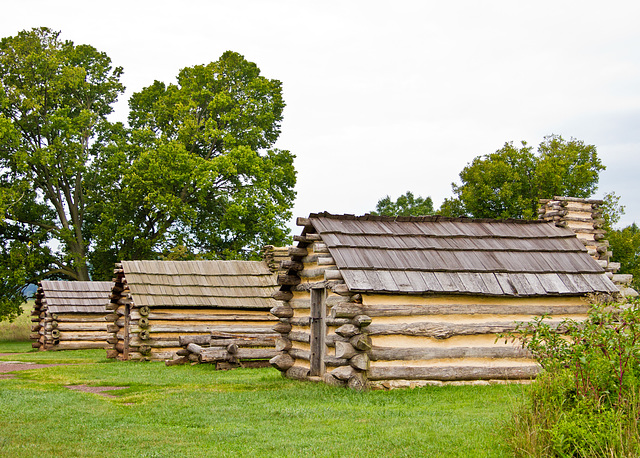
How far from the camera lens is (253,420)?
9.65 m

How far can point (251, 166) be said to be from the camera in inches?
1347

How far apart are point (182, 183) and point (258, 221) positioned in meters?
4.30

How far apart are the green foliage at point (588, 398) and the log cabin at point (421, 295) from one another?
4920 mm

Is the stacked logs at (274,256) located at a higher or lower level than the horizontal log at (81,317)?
higher

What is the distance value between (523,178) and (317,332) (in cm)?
2740

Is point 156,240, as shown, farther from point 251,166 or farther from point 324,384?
point 324,384

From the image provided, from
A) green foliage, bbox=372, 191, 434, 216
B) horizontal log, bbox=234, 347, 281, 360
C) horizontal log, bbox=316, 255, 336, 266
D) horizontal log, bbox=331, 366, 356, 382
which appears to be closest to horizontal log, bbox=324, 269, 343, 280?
horizontal log, bbox=316, 255, 336, 266

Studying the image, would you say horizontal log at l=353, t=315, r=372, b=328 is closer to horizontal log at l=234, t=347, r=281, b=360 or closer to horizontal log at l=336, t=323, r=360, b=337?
horizontal log at l=336, t=323, r=360, b=337

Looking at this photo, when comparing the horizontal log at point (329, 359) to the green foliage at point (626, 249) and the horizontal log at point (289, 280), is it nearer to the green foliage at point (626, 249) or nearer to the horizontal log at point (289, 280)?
the horizontal log at point (289, 280)

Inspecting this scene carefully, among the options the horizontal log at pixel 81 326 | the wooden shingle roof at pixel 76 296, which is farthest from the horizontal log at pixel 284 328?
the horizontal log at pixel 81 326

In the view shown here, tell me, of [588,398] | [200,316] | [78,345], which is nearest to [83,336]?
[78,345]

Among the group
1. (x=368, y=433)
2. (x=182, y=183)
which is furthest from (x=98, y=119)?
(x=368, y=433)

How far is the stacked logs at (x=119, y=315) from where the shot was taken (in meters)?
23.6

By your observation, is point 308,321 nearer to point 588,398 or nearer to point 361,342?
point 361,342
